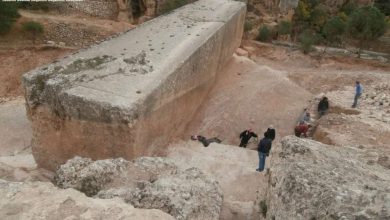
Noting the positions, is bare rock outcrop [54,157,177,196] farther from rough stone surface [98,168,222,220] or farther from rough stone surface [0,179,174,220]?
rough stone surface [0,179,174,220]

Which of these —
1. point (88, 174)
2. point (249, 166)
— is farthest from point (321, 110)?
point (88, 174)

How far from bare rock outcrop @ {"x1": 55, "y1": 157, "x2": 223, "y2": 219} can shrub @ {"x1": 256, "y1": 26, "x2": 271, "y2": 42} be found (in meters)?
14.8

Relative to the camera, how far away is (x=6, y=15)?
17125 mm

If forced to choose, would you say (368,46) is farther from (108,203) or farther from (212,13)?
(108,203)

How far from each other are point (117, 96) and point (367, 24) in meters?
12.4

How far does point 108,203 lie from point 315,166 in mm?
2085

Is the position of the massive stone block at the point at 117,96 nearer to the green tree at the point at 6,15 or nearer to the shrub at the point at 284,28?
the green tree at the point at 6,15

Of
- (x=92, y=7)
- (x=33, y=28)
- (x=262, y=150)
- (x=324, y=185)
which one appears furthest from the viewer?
(x=92, y=7)

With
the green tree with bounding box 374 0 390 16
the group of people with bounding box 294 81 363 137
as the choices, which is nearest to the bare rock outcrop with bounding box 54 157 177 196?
the group of people with bounding box 294 81 363 137

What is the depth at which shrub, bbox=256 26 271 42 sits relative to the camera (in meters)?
19.7

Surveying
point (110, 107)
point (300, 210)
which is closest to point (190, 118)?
point (110, 107)

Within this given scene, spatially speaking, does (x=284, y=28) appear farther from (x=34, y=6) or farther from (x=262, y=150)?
(x=262, y=150)

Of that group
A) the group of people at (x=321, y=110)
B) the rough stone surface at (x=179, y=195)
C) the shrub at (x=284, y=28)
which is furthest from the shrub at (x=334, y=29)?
the rough stone surface at (x=179, y=195)

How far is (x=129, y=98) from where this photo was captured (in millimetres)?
7758
